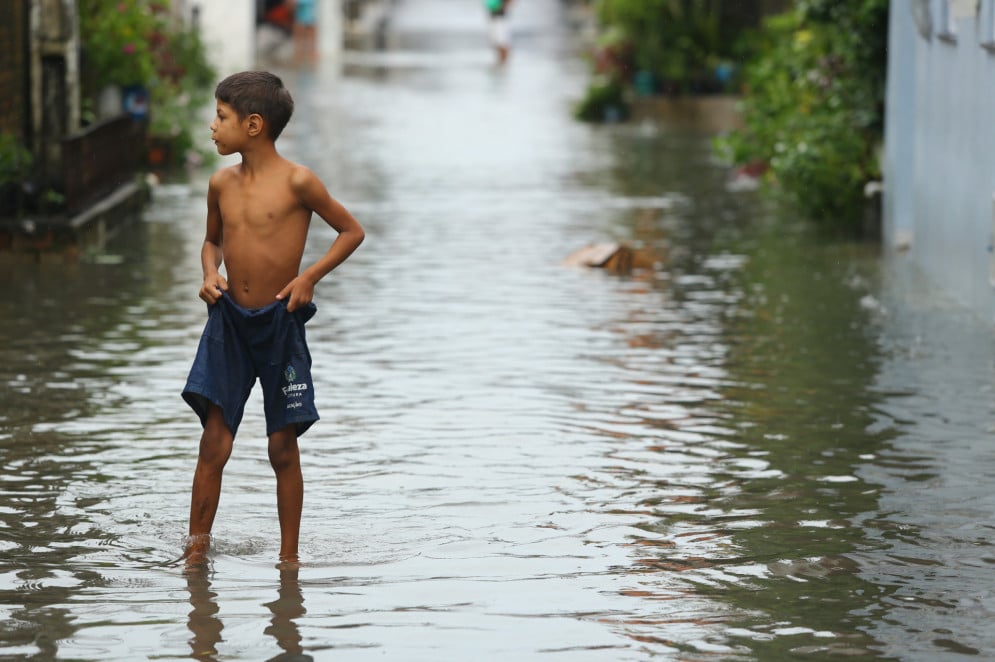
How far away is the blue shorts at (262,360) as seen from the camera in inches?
267

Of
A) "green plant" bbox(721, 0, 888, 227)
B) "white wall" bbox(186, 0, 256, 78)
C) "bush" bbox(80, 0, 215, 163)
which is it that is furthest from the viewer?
"white wall" bbox(186, 0, 256, 78)

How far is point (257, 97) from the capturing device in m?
6.75

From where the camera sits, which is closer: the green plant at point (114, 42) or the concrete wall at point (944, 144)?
the concrete wall at point (944, 144)

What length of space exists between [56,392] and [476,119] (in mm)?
20752

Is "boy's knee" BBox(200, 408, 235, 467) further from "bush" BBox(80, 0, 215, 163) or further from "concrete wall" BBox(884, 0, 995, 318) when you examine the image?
"bush" BBox(80, 0, 215, 163)

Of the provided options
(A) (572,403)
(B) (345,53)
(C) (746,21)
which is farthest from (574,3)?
(A) (572,403)

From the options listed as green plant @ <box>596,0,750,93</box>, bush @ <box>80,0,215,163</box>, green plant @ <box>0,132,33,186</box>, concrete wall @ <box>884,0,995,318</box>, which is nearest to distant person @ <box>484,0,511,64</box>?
green plant @ <box>596,0,750,93</box>

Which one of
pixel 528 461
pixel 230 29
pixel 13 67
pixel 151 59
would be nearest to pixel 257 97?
pixel 528 461

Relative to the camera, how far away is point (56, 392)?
10.0 metres

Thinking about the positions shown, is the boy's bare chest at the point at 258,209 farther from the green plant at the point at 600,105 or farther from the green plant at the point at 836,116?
the green plant at the point at 600,105

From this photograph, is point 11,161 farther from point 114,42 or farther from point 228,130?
point 228,130

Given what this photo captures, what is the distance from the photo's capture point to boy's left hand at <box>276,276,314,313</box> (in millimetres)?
6711

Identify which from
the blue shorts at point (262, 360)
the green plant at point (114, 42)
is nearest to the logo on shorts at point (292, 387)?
the blue shorts at point (262, 360)

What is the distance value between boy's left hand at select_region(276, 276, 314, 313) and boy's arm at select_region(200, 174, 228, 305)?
203mm
